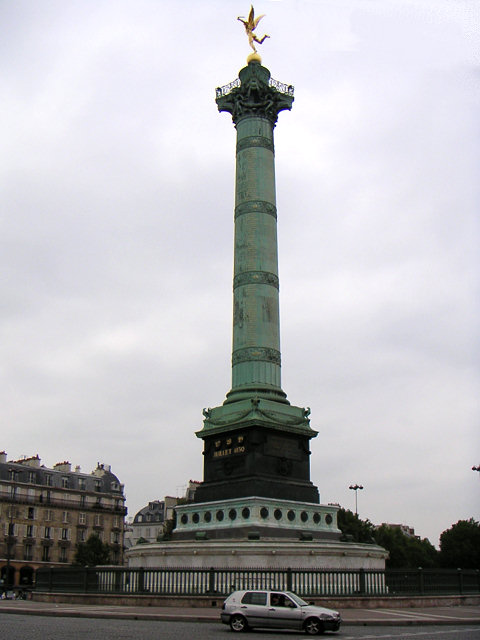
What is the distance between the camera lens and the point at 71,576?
29469 mm

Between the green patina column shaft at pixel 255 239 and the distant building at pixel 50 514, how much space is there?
37.4 m

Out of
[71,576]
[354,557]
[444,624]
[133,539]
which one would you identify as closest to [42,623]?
[71,576]

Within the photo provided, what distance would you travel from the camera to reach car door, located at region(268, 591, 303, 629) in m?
19.7

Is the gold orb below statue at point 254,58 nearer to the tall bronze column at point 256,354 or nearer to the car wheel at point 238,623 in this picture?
the tall bronze column at point 256,354

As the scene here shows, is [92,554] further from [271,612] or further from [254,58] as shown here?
[271,612]

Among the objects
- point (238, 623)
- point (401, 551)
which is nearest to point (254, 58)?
point (238, 623)

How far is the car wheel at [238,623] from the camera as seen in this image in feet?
64.7

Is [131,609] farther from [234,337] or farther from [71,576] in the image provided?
[234,337]

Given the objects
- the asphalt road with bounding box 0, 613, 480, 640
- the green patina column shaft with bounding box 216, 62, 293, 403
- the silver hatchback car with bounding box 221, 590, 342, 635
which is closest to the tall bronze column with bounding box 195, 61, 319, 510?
the green patina column shaft with bounding box 216, 62, 293, 403

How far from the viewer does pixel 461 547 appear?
7444cm

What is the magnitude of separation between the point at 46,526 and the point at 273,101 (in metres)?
51.1

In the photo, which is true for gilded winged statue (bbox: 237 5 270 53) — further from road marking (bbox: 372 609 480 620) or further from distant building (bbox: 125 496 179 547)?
distant building (bbox: 125 496 179 547)

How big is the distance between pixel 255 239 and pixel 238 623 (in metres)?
26.6

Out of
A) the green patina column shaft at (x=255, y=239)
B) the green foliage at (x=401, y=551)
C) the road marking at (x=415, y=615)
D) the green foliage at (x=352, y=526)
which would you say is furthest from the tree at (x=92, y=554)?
the road marking at (x=415, y=615)
